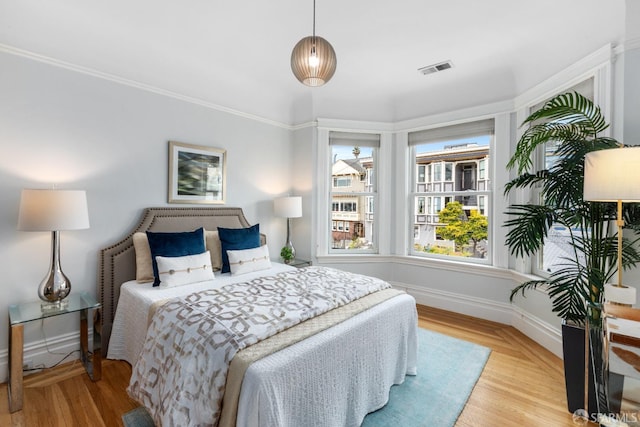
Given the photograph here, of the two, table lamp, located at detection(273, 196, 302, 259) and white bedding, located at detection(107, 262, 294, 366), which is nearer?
white bedding, located at detection(107, 262, 294, 366)

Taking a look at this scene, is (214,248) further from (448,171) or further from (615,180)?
(615,180)

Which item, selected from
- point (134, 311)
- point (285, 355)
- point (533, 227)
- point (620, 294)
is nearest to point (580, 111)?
point (533, 227)

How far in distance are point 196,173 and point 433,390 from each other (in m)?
2.93

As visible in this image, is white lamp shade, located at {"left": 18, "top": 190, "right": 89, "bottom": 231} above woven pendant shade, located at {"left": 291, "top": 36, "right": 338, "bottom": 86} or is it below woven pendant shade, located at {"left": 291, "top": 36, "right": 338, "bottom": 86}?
below

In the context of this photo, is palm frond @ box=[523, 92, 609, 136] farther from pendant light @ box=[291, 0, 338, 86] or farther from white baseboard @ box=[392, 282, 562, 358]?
white baseboard @ box=[392, 282, 562, 358]

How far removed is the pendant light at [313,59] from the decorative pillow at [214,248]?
1944 mm

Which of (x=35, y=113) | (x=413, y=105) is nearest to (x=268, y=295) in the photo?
(x=35, y=113)

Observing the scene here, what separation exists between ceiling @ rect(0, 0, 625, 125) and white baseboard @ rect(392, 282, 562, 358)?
2277mm

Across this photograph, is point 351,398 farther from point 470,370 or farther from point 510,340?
point 510,340

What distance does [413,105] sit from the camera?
12.8ft

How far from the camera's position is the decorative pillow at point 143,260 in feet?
8.37

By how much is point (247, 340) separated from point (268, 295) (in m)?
0.57

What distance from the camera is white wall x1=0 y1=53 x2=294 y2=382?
2201 mm

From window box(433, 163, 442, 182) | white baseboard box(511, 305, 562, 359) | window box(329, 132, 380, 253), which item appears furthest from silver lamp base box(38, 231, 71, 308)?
white baseboard box(511, 305, 562, 359)
